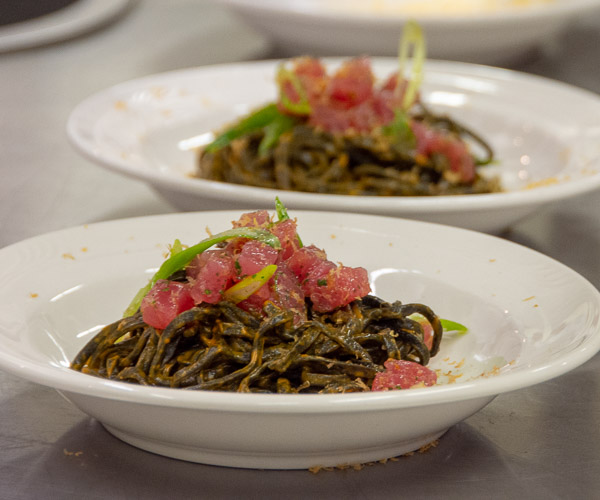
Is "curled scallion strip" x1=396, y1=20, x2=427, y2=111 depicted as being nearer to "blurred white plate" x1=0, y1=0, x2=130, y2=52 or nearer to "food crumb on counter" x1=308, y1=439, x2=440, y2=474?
"food crumb on counter" x1=308, y1=439, x2=440, y2=474

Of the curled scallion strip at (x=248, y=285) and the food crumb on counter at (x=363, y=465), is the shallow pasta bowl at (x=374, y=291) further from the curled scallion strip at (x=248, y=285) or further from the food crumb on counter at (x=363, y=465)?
the curled scallion strip at (x=248, y=285)

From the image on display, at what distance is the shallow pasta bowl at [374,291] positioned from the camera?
1.29m

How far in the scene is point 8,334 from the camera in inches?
60.7

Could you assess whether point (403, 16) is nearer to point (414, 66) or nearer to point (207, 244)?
point (414, 66)

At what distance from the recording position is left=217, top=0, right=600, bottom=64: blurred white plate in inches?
156

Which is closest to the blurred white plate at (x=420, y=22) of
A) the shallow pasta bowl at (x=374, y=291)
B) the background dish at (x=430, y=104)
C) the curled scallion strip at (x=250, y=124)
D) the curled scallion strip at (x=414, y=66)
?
the background dish at (x=430, y=104)

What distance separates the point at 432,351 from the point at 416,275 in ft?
0.70

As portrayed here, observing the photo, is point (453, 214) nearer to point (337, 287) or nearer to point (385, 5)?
point (337, 287)

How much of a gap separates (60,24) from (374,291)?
327cm

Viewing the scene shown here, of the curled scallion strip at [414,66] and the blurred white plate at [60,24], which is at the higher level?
the curled scallion strip at [414,66]

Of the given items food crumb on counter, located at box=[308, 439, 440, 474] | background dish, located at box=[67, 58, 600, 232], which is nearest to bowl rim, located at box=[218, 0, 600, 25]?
background dish, located at box=[67, 58, 600, 232]

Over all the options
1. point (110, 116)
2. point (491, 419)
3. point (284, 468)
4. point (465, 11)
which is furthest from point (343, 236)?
point (465, 11)

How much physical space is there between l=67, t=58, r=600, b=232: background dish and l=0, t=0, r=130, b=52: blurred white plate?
1.36 m

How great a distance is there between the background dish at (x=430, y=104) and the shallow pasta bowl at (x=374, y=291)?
25 cm
